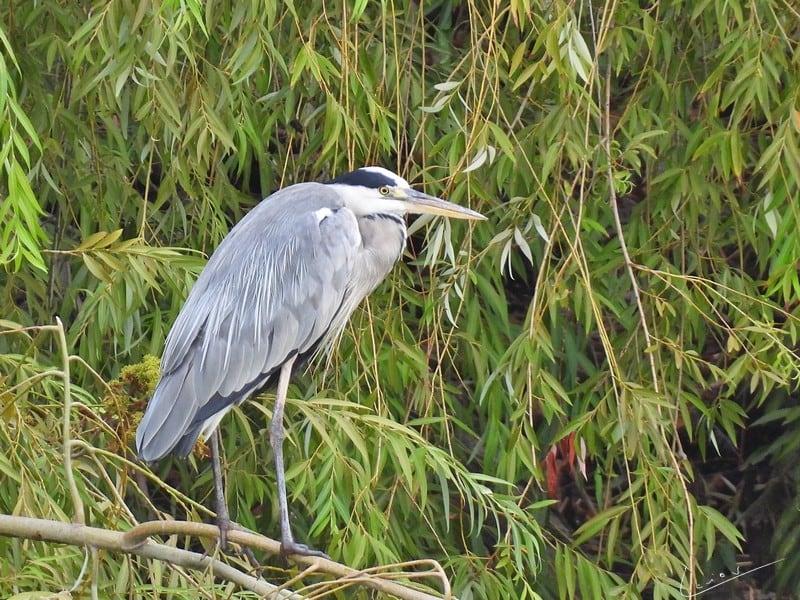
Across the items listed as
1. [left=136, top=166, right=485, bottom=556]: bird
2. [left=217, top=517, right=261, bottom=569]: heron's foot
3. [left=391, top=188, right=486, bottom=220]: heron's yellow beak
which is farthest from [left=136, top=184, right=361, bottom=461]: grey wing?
[left=217, top=517, right=261, bottom=569]: heron's foot

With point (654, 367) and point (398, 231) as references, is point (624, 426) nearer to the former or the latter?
point (654, 367)

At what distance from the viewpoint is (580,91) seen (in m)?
2.38

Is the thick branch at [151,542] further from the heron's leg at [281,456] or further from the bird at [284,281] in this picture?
the bird at [284,281]

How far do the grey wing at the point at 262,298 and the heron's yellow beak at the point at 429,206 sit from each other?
11 centimetres

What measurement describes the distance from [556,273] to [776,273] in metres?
0.39

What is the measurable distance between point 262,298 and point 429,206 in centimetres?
34

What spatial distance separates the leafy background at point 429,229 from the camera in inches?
87.3

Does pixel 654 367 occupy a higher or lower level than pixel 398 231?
lower

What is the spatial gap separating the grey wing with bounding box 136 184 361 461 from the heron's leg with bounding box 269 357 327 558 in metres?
0.03

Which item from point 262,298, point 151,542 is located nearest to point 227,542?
point 151,542

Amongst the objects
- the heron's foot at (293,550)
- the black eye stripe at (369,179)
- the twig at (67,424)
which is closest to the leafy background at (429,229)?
the black eye stripe at (369,179)

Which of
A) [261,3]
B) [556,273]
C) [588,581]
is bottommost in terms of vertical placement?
[588,581]

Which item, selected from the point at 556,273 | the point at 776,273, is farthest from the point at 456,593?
the point at 776,273

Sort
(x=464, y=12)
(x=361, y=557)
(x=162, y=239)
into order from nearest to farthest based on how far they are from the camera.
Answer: (x=361, y=557), (x=162, y=239), (x=464, y=12)
